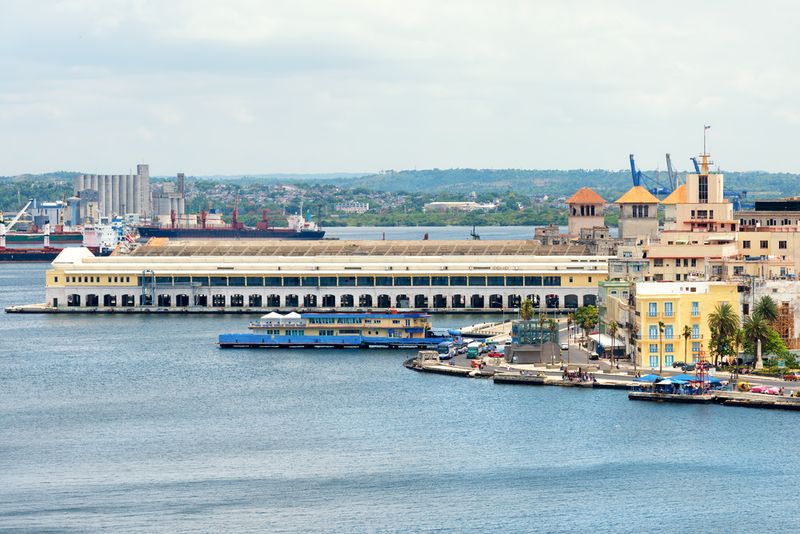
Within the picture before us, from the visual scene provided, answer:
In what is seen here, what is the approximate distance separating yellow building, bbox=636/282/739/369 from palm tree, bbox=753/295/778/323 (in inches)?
83.0

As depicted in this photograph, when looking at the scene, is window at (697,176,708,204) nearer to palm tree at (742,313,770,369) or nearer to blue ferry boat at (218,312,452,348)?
blue ferry boat at (218,312,452,348)

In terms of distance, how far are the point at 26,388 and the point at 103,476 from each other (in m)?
21.0

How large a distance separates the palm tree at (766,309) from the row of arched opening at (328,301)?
37.4 m

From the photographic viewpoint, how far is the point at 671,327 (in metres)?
73.3

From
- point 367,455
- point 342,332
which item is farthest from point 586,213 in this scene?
point 367,455

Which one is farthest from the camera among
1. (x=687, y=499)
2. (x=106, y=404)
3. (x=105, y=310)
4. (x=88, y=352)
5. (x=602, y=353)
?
(x=105, y=310)

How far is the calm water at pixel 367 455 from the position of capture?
48.5 metres

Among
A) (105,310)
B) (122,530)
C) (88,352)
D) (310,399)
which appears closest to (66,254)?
(105,310)

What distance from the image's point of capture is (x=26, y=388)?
7350cm

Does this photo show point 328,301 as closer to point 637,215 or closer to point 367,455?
point 637,215

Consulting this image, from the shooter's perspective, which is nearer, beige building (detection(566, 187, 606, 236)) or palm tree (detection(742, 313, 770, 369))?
palm tree (detection(742, 313, 770, 369))

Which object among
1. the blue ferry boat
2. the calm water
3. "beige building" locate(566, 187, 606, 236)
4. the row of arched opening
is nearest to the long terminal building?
the row of arched opening

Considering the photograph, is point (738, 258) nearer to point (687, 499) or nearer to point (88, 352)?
point (88, 352)

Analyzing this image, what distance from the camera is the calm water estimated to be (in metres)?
48.5
